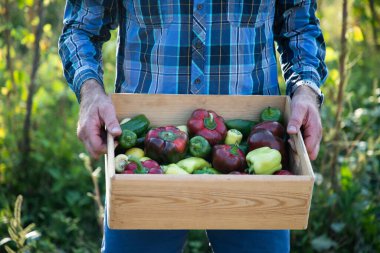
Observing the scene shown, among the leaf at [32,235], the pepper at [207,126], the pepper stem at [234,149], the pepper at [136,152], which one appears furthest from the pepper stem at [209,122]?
the leaf at [32,235]

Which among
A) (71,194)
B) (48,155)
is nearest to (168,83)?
(71,194)

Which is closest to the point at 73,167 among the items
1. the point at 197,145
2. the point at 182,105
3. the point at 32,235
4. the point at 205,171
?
the point at 32,235

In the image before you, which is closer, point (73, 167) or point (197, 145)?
point (197, 145)

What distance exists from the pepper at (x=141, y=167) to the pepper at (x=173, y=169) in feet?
0.07

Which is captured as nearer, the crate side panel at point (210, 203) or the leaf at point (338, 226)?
the crate side panel at point (210, 203)

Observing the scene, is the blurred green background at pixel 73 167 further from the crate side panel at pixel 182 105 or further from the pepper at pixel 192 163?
the pepper at pixel 192 163

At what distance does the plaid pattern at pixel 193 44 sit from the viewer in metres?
1.96

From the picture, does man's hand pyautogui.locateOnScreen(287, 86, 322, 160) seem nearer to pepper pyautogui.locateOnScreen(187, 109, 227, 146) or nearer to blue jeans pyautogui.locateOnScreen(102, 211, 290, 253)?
pepper pyautogui.locateOnScreen(187, 109, 227, 146)

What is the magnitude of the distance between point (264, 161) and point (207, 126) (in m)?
0.24

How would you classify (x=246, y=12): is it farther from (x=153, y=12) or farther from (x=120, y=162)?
(x=120, y=162)

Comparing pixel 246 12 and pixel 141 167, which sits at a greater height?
pixel 246 12

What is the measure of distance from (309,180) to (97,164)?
7.75 ft

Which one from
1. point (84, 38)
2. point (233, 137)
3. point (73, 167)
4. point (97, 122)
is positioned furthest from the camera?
point (73, 167)

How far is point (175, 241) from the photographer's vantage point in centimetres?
206
